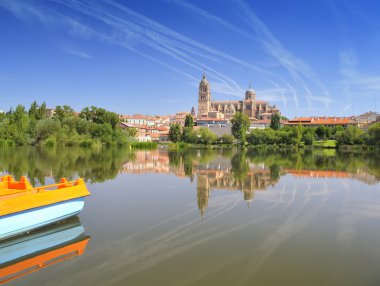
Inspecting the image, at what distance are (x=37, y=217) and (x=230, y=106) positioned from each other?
523ft

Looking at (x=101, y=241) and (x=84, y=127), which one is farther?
(x=84, y=127)

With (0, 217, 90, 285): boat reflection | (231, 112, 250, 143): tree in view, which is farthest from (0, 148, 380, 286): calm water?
(231, 112, 250, 143): tree

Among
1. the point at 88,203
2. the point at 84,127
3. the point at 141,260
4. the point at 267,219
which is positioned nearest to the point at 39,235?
the point at 141,260

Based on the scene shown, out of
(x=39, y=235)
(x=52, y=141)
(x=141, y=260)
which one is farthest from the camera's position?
(x=52, y=141)

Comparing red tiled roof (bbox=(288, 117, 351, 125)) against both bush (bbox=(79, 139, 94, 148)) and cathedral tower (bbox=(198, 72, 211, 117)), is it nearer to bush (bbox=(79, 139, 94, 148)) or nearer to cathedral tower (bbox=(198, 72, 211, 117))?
cathedral tower (bbox=(198, 72, 211, 117))

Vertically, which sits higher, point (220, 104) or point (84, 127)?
point (220, 104)

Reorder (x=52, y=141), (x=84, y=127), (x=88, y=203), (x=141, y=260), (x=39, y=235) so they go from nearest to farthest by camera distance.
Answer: (x=141, y=260) → (x=39, y=235) → (x=88, y=203) → (x=52, y=141) → (x=84, y=127)

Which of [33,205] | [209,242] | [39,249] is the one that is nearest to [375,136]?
[209,242]

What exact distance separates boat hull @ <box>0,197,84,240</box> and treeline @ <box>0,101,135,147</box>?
53508 millimetres

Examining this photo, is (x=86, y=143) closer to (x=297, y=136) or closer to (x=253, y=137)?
(x=253, y=137)

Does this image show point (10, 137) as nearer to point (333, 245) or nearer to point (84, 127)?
point (84, 127)

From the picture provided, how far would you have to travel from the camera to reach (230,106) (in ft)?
545

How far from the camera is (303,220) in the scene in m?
11.3

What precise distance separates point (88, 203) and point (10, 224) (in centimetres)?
461
